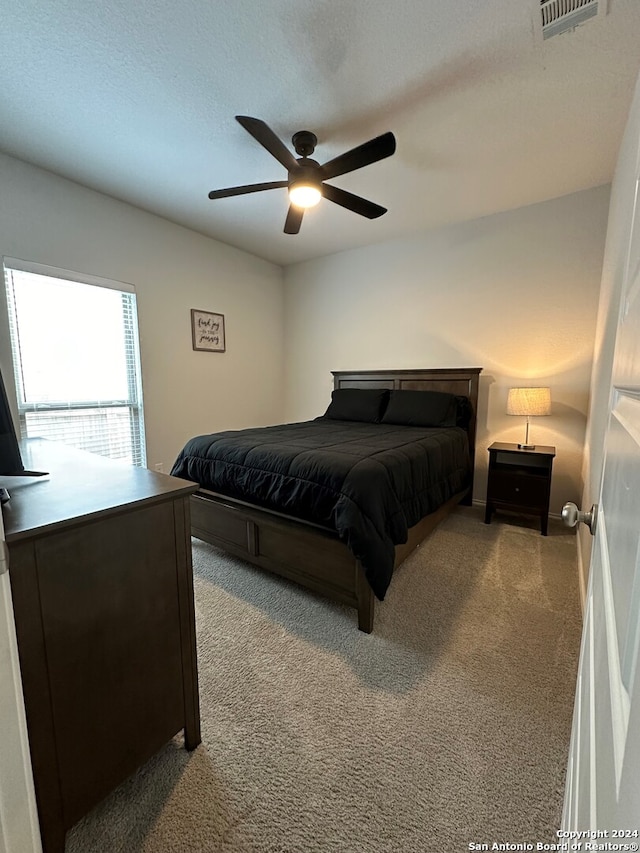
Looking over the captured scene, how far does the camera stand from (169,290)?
11.6ft

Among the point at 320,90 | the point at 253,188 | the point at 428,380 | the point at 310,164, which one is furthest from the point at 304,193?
the point at 428,380

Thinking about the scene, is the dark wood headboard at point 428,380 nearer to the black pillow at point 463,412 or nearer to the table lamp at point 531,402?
the black pillow at point 463,412

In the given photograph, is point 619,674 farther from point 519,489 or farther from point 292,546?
point 519,489

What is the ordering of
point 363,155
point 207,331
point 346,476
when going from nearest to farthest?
point 346,476
point 363,155
point 207,331

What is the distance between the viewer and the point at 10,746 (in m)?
0.59

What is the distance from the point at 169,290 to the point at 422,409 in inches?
105

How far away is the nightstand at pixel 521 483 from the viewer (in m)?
2.86

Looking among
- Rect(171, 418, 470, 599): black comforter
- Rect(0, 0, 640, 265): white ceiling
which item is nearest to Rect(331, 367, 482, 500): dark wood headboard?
Rect(171, 418, 470, 599): black comforter

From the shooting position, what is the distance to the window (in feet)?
8.77

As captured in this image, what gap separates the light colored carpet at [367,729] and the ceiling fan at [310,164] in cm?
236

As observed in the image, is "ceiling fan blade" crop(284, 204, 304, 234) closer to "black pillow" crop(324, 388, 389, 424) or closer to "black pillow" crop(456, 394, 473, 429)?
"black pillow" crop(324, 388, 389, 424)

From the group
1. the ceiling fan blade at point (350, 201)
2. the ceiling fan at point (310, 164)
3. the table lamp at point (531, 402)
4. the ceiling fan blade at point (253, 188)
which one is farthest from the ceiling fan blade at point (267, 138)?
the table lamp at point (531, 402)

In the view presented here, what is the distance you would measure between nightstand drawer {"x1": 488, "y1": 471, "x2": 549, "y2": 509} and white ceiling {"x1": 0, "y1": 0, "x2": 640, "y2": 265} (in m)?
2.25

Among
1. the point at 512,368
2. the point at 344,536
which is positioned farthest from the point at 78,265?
the point at 512,368
